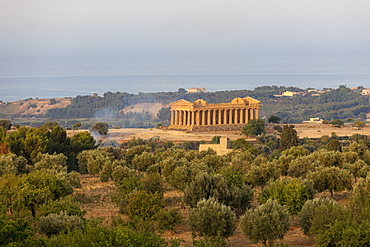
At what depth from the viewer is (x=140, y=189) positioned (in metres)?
36.8

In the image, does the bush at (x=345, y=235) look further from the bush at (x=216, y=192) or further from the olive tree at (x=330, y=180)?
the olive tree at (x=330, y=180)

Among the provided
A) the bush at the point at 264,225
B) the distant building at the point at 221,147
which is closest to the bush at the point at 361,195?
the bush at the point at 264,225

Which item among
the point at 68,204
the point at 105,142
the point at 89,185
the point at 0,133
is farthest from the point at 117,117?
the point at 68,204

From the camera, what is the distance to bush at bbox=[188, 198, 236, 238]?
2895 centimetres

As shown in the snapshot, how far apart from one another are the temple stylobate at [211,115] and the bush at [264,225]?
→ 76789 mm

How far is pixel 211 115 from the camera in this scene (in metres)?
112

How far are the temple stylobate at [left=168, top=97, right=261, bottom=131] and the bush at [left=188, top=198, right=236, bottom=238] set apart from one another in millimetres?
75957

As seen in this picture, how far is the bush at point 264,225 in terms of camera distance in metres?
28.2

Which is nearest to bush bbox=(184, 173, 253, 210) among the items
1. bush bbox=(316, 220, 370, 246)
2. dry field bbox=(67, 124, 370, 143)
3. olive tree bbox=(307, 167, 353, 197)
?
olive tree bbox=(307, 167, 353, 197)

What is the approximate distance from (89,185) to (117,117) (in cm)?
14466

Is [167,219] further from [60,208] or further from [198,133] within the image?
[198,133]

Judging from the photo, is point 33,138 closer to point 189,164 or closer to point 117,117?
point 189,164

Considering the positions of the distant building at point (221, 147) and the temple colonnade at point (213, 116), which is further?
the temple colonnade at point (213, 116)

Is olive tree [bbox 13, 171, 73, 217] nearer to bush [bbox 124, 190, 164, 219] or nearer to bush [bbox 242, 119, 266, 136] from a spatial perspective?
bush [bbox 124, 190, 164, 219]
